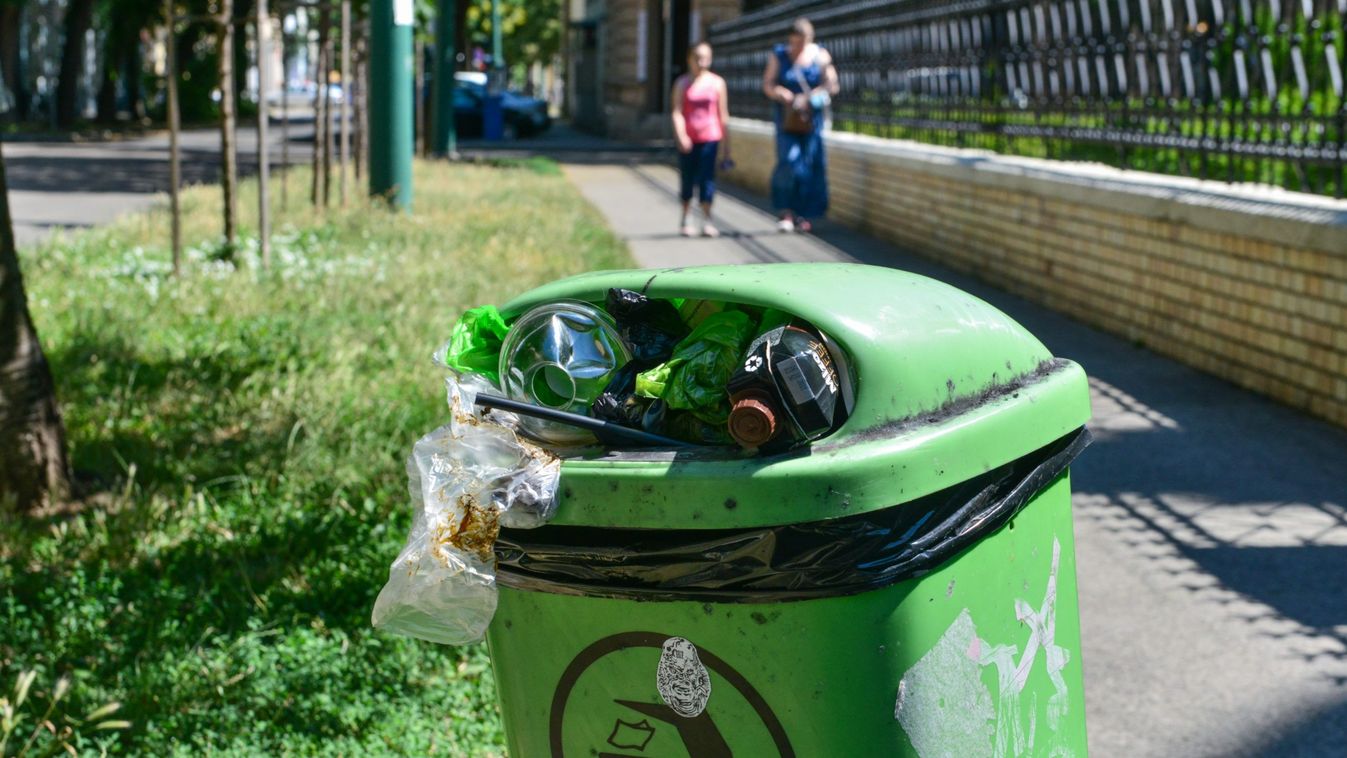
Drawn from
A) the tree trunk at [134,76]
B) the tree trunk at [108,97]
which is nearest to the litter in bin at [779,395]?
the tree trunk at [108,97]

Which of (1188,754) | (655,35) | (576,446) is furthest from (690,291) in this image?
(655,35)

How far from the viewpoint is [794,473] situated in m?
2.01

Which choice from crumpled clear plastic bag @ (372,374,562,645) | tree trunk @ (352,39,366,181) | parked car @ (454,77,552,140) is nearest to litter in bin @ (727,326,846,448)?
crumpled clear plastic bag @ (372,374,562,645)

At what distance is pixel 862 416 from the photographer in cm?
211

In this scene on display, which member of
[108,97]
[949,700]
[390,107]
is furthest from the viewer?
[108,97]

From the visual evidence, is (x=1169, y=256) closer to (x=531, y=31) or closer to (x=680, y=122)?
(x=680, y=122)

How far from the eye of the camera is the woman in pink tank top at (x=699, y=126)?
1297cm

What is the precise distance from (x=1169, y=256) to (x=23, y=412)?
515cm

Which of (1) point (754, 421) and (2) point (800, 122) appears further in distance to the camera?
(2) point (800, 122)

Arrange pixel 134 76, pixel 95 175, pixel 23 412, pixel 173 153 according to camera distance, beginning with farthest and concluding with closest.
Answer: pixel 134 76, pixel 95 175, pixel 173 153, pixel 23 412

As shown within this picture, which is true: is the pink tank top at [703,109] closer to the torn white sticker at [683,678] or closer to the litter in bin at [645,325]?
the litter in bin at [645,325]

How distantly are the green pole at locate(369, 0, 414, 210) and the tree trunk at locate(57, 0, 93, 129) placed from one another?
2888 centimetres

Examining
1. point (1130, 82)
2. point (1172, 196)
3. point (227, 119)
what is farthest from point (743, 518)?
point (227, 119)

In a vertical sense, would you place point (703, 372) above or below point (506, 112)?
below
